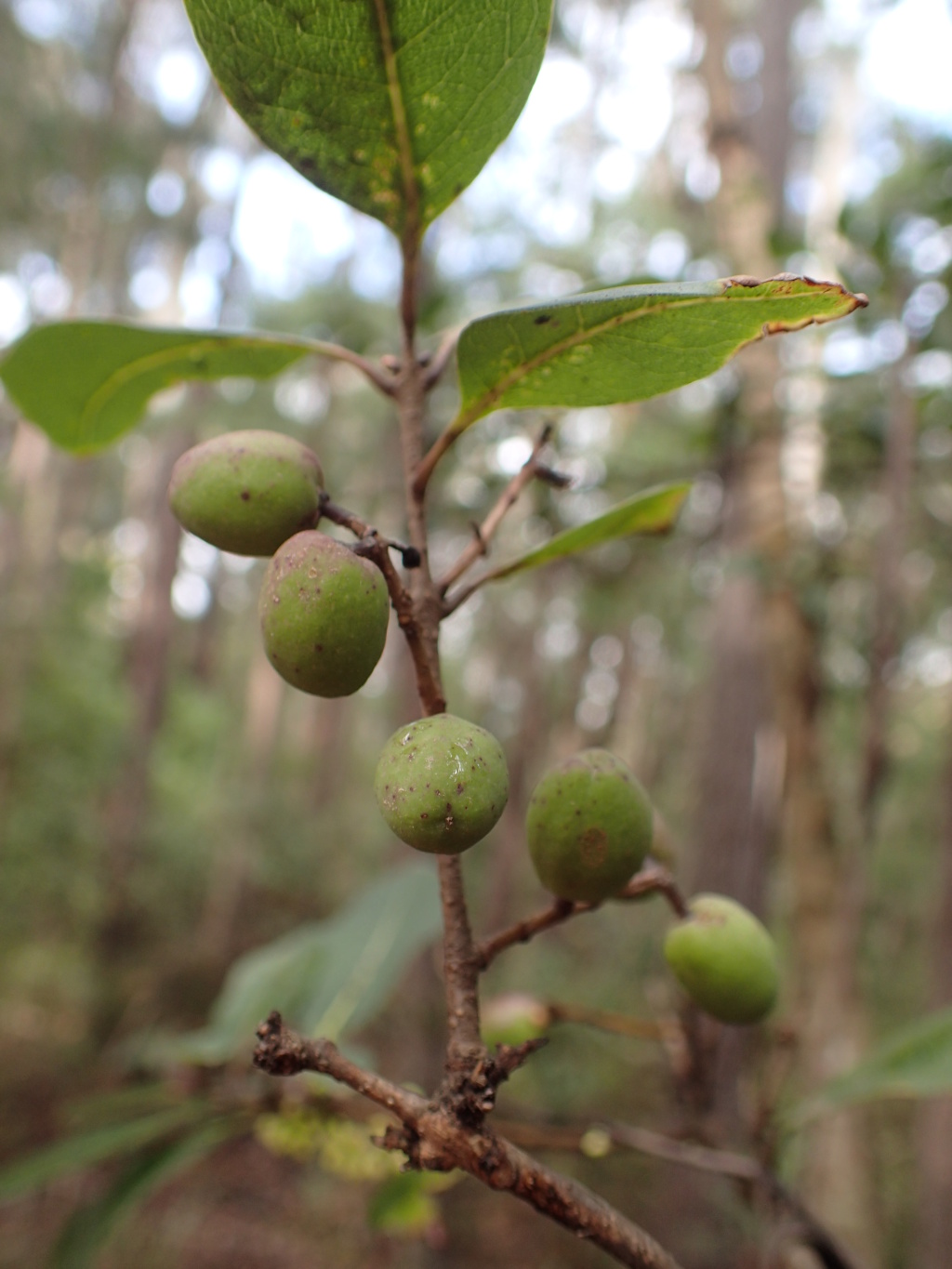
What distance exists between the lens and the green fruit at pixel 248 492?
2.10 ft

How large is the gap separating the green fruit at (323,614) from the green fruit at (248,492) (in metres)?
0.06

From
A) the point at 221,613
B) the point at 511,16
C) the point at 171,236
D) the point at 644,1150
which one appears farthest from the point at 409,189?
the point at 221,613

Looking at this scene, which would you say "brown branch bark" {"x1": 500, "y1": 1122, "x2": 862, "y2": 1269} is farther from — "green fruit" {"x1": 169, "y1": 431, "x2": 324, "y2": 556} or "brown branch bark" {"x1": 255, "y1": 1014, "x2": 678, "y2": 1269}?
"green fruit" {"x1": 169, "y1": 431, "x2": 324, "y2": 556}

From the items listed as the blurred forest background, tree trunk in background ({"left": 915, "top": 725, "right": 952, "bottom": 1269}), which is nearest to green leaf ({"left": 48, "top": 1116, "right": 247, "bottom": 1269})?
the blurred forest background

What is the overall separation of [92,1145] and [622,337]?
134cm

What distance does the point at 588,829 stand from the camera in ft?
2.16

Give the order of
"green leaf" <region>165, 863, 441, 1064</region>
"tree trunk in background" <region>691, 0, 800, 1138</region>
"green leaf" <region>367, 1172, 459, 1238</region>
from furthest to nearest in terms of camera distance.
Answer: "tree trunk in background" <region>691, 0, 800, 1138</region>, "green leaf" <region>165, 863, 441, 1064</region>, "green leaf" <region>367, 1172, 459, 1238</region>

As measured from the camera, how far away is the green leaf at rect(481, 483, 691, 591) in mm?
769

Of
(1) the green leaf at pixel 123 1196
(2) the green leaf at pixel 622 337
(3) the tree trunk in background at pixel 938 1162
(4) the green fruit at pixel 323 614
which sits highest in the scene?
(2) the green leaf at pixel 622 337

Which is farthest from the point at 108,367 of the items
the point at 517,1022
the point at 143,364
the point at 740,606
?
the point at 740,606

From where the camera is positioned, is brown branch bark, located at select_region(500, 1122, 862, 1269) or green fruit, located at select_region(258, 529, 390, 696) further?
brown branch bark, located at select_region(500, 1122, 862, 1269)

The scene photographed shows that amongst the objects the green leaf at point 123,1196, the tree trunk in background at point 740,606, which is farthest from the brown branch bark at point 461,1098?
the tree trunk in background at point 740,606

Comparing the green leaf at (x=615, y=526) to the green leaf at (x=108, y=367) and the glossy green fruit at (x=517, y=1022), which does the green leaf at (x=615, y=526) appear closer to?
the green leaf at (x=108, y=367)

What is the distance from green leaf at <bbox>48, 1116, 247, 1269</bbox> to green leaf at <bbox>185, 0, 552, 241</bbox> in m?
1.27
